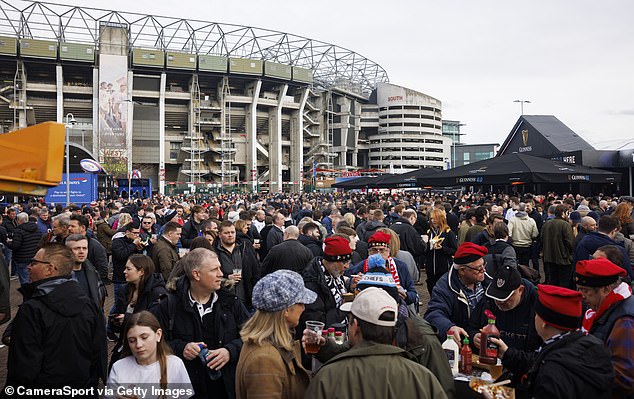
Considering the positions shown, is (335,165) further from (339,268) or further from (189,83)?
(339,268)

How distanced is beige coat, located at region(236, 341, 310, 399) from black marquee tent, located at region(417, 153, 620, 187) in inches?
459

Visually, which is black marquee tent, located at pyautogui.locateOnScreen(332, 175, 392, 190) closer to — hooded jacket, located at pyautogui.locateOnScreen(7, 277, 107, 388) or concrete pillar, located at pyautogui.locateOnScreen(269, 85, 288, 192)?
hooded jacket, located at pyautogui.locateOnScreen(7, 277, 107, 388)

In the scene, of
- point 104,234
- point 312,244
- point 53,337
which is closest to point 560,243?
point 312,244

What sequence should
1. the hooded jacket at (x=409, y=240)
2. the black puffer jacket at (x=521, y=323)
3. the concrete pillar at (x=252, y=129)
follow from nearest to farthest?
the black puffer jacket at (x=521, y=323) → the hooded jacket at (x=409, y=240) → the concrete pillar at (x=252, y=129)

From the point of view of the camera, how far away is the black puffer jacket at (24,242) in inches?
372

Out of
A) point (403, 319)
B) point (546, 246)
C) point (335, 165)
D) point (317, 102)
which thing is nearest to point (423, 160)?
point (335, 165)

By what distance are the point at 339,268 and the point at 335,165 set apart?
320 feet

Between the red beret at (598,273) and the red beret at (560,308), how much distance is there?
0.66 meters

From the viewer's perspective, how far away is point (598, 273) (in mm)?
3314

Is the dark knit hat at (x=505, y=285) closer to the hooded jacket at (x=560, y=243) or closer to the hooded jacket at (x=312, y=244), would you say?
the hooded jacket at (x=312, y=244)

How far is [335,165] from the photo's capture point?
10156 cm

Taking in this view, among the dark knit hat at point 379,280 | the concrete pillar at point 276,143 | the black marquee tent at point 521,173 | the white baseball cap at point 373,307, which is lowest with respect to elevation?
the dark knit hat at point 379,280

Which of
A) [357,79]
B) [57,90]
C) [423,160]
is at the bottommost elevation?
[423,160]

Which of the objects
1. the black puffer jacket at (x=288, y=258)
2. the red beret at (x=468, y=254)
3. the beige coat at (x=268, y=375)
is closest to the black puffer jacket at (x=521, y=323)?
the red beret at (x=468, y=254)
